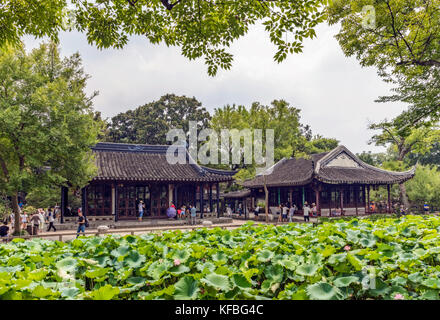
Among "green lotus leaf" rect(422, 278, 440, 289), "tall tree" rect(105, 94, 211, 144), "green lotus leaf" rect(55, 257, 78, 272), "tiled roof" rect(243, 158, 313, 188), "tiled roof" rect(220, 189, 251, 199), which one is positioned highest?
"tall tree" rect(105, 94, 211, 144)

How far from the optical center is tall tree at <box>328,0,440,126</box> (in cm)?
1004

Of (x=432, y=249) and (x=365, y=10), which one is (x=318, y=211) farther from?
(x=432, y=249)

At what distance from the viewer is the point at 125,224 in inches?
710

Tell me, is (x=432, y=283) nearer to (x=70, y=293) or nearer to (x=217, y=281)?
(x=217, y=281)

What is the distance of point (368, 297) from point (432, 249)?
1.17 m

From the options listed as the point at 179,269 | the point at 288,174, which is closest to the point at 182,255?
the point at 179,269

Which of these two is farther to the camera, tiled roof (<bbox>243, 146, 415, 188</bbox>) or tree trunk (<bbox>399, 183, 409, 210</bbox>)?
tree trunk (<bbox>399, 183, 409, 210</bbox>)

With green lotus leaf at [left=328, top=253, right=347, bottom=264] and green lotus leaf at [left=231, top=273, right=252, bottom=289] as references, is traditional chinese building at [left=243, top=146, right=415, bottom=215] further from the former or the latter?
green lotus leaf at [left=231, top=273, right=252, bottom=289]

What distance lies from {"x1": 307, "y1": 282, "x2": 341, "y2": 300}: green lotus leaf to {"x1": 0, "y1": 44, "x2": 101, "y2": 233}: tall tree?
12.3m

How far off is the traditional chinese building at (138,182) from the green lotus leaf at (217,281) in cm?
1637

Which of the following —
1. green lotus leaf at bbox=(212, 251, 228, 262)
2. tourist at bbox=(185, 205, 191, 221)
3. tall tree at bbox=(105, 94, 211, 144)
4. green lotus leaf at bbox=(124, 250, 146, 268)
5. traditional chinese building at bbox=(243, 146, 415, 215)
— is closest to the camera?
green lotus leaf at bbox=(124, 250, 146, 268)

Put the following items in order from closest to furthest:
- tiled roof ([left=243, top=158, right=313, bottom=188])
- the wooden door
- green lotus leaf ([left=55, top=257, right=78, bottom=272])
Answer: green lotus leaf ([left=55, top=257, right=78, bottom=272]) → the wooden door → tiled roof ([left=243, top=158, right=313, bottom=188])

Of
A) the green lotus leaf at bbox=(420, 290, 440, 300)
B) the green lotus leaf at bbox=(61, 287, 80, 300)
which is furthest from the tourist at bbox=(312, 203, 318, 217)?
the green lotus leaf at bbox=(61, 287, 80, 300)

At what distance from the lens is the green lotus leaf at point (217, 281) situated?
7.41 feet
